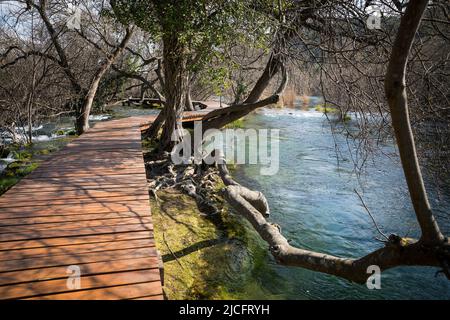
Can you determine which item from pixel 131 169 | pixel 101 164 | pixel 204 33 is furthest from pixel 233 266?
pixel 204 33

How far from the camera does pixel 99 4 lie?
9.88 metres

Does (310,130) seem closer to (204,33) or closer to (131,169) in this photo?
(204,33)

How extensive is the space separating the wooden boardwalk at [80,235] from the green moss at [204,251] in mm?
1348

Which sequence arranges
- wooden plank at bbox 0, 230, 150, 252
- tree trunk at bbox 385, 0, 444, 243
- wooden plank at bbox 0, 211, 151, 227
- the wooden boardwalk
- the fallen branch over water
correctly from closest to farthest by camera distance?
tree trunk at bbox 385, 0, 444, 243, the wooden boardwalk, the fallen branch over water, wooden plank at bbox 0, 230, 150, 252, wooden plank at bbox 0, 211, 151, 227

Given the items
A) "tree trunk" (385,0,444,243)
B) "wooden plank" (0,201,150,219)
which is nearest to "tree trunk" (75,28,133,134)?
"wooden plank" (0,201,150,219)

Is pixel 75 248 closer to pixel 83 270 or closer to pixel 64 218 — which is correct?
pixel 83 270

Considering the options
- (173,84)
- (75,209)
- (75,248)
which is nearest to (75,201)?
(75,209)

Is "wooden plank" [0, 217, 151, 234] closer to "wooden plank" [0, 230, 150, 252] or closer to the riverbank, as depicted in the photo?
"wooden plank" [0, 230, 150, 252]

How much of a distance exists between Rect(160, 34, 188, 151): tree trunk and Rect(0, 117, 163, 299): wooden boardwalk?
371 centimetres

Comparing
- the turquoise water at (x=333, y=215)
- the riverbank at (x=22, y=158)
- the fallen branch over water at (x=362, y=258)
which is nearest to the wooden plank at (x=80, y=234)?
the fallen branch over water at (x=362, y=258)

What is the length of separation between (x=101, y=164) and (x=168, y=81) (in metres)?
3.80

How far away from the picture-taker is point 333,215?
323 inches

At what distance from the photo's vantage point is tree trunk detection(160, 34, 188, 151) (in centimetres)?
821

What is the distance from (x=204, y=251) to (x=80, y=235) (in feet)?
9.24
